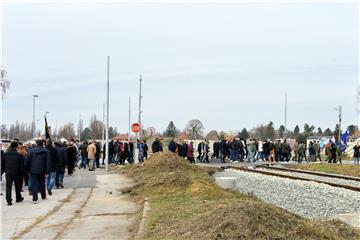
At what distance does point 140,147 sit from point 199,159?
17.9ft

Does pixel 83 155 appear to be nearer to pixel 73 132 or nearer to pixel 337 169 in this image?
pixel 337 169

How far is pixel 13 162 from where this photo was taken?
15.6 meters

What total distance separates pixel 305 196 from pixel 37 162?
876 centimetres

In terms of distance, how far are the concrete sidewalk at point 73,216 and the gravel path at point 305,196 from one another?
15.5 ft

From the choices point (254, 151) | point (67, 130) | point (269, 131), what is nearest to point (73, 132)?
point (67, 130)

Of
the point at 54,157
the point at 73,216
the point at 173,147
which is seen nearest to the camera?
the point at 73,216

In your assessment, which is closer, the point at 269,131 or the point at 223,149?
the point at 223,149

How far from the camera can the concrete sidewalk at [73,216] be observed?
10438 millimetres

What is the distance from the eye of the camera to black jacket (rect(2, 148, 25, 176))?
51.2 feet

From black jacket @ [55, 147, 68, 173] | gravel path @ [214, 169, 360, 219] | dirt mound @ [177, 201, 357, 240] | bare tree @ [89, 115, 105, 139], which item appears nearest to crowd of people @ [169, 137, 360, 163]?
gravel path @ [214, 169, 360, 219]

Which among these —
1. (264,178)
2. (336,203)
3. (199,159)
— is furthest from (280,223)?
(199,159)

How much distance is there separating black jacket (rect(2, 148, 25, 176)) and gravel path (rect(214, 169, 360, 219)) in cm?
722

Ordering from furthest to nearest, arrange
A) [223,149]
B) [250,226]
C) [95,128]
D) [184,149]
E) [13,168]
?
[95,128] → [223,149] → [184,149] → [13,168] → [250,226]

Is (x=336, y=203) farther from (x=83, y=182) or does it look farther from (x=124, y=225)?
(x=83, y=182)
